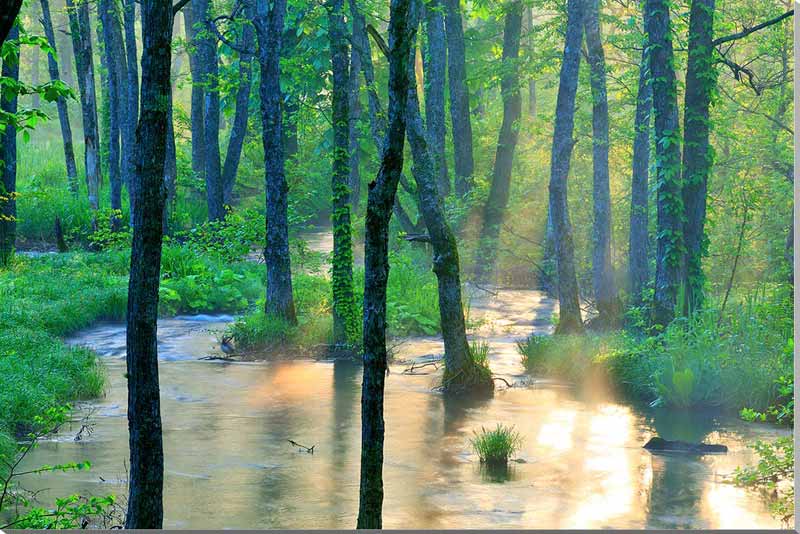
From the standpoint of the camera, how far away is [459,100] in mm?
29578

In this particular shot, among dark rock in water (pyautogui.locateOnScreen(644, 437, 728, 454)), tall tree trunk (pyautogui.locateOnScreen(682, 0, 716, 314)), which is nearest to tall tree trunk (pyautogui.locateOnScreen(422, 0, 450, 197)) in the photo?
tall tree trunk (pyautogui.locateOnScreen(682, 0, 716, 314))

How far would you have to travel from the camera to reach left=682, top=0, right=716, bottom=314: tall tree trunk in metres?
15.1

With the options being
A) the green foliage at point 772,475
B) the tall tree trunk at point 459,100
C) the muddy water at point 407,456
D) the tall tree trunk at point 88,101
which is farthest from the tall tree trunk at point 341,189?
the tall tree trunk at point 459,100

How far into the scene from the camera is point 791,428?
12.6 m

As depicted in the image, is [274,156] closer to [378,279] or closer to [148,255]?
[378,279]

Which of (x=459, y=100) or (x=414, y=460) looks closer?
(x=414, y=460)

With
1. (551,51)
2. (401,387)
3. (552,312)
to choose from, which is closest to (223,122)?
(551,51)

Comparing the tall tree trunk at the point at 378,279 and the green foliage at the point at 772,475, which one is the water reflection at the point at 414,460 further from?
the tall tree trunk at the point at 378,279

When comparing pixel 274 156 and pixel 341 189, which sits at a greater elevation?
pixel 274 156

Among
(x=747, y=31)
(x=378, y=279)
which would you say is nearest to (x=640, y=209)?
(x=747, y=31)

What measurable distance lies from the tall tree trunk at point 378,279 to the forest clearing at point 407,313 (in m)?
0.02

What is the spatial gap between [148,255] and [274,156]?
1169cm

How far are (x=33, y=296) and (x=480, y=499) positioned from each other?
12.7 m

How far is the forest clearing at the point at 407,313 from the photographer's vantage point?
7895 mm
